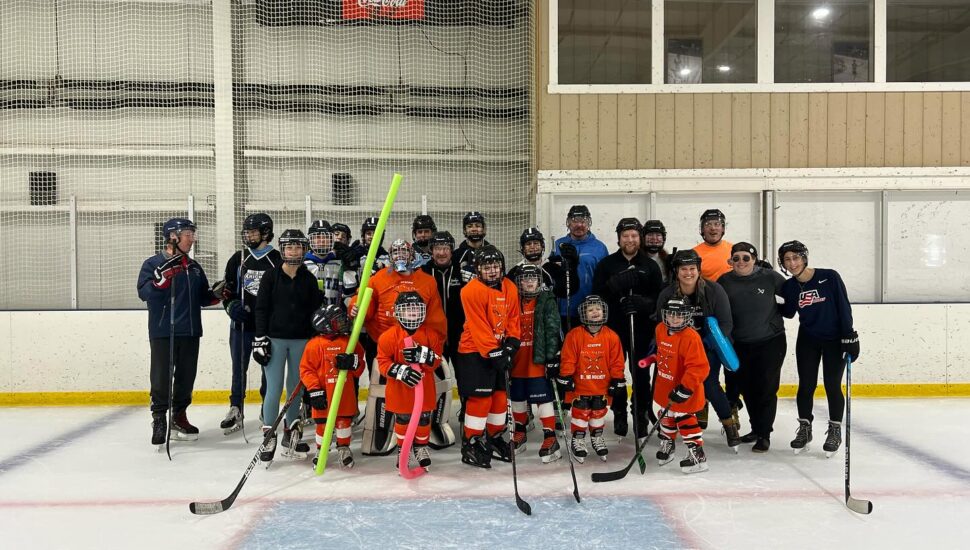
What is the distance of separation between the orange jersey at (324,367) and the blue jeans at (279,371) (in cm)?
22

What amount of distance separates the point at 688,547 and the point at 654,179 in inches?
137

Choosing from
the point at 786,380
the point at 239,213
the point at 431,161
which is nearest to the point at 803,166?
the point at 786,380

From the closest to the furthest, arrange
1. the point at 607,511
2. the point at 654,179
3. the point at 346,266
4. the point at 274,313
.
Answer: the point at 607,511
the point at 274,313
the point at 346,266
the point at 654,179

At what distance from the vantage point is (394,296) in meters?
3.43

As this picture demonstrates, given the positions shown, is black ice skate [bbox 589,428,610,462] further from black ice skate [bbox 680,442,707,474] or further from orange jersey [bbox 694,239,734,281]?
orange jersey [bbox 694,239,734,281]

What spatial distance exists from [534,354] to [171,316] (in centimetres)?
197

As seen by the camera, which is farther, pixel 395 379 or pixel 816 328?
pixel 816 328

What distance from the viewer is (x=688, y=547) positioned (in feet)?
7.60

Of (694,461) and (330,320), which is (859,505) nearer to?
(694,461)

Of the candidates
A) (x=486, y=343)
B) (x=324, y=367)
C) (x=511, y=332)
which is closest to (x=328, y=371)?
(x=324, y=367)

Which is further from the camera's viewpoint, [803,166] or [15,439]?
[803,166]

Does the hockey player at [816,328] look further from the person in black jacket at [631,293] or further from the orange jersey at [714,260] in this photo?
the person in black jacket at [631,293]

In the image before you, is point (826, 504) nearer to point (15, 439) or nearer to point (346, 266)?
point (346, 266)

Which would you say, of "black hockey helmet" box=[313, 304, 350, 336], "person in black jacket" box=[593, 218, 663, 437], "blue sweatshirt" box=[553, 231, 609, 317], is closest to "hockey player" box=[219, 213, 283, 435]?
"black hockey helmet" box=[313, 304, 350, 336]
